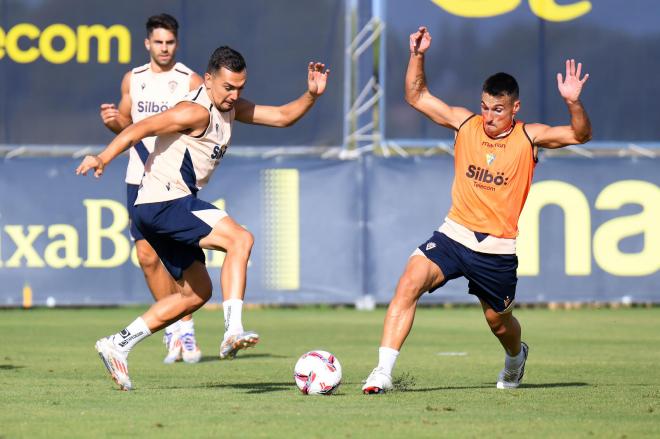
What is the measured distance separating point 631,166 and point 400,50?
368cm

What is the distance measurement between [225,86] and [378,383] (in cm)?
223

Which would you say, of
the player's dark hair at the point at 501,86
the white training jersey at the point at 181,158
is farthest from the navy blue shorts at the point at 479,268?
the white training jersey at the point at 181,158

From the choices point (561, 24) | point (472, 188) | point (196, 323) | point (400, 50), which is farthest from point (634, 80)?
point (472, 188)

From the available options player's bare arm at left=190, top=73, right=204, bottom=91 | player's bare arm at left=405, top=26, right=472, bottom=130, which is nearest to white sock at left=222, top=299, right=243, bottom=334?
player's bare arm at left=405, top=26, right=472, bottom=130

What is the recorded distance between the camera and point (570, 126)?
28.5 ft

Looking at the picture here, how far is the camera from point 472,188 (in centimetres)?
893

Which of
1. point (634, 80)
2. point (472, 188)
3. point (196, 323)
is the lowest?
point (196, 323)

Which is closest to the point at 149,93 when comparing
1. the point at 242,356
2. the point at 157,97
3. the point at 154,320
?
the point at 157,97

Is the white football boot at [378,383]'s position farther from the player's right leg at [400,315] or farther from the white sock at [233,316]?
the white sock at [233,316]

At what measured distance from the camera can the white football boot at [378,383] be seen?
8422 millimetres

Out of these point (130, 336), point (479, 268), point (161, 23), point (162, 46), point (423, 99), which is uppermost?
point (161, 23)

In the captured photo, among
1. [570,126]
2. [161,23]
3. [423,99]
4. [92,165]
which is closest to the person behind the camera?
[92,165]

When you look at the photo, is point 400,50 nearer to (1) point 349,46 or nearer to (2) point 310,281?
(1) point 349,46

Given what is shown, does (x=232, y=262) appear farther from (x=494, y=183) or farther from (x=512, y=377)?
(x=512, y=377)
